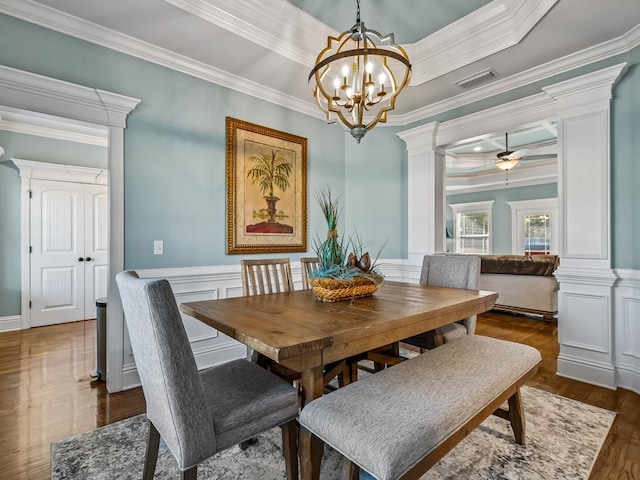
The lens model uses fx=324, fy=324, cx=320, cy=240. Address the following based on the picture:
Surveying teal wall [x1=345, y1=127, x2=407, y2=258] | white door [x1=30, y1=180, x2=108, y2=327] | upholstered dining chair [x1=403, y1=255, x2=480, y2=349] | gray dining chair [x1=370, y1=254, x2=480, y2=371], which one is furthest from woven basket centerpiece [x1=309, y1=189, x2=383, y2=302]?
white door [x1=30, y1=180, x2=108, y2=327]

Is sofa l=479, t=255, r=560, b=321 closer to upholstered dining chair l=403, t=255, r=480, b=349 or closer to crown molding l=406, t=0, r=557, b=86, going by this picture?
upholstered dining chair l=403, t=255, r=480, b=349

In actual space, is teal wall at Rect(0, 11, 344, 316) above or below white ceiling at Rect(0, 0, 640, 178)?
below

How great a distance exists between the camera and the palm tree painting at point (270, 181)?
3346 mm

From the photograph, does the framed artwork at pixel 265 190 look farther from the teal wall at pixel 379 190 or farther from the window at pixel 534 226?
the window at pixel 534 226

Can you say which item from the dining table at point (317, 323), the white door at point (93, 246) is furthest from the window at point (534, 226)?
the white door at point (93, 246)

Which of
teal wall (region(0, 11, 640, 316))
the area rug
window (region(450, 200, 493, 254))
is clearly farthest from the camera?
window (region(450, 200, 493, 254))

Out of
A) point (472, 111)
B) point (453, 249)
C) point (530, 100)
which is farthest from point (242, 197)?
point (453, 249)

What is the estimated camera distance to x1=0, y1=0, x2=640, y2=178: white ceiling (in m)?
2.26

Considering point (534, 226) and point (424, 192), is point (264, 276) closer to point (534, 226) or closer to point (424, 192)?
point (424, 192)

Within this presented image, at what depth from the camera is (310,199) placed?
3.87 m

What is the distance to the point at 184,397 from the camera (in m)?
1.07

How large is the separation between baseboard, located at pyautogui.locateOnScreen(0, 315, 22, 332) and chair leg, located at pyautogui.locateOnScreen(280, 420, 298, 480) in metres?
4.75

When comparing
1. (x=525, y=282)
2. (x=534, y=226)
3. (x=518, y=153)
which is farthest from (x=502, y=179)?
(x=525, y=282)

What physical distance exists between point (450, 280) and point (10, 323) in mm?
5359
